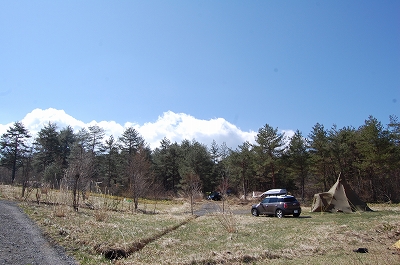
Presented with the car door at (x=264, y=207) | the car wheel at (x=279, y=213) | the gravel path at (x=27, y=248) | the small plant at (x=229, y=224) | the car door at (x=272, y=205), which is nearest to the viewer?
the gravel path at (x=27, y=248)

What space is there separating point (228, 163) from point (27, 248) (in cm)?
4111

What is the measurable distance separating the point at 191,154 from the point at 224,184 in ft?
109

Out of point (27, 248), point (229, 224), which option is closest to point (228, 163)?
point (229, 224)

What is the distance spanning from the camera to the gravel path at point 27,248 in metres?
7.38

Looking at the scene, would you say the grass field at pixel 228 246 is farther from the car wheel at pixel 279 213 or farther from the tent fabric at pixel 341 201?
the tent fabric at pixel 341 201

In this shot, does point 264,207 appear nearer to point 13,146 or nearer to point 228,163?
point 228,163

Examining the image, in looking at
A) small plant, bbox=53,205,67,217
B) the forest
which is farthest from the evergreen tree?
small plant, bbox=53,205,67,217

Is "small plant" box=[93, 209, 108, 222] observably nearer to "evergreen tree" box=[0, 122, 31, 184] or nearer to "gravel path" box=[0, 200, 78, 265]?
"gravel path" box=[0, 200, 78, 265]

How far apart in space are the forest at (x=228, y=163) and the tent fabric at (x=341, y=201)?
5.63 ft

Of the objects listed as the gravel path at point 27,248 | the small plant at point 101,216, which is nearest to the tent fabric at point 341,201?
the small plant at point 101,216

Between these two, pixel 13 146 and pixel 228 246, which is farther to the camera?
pixel 13 146

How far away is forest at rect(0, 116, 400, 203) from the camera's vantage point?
29234 mm

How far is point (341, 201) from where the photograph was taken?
23422mm

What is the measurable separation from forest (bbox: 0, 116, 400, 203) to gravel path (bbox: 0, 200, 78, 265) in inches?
194
